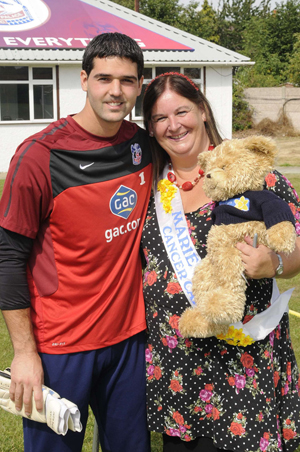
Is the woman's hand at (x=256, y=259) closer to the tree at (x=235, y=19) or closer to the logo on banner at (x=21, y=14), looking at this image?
the logo on banner at (x=21, y=14)

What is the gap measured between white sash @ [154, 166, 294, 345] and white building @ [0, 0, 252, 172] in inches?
534

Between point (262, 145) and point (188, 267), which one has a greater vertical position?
point (262, 145)

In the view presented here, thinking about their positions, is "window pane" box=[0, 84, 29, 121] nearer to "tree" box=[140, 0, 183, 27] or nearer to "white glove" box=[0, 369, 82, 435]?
"white glove" box=[0, 369, 82, 435]

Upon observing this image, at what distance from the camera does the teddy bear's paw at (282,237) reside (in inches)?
74.6

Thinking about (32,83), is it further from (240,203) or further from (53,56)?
(240,203)

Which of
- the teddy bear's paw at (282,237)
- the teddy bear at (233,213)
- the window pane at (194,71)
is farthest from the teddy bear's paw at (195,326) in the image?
the window pane at (194,71)

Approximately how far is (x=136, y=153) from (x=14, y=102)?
15214 mm

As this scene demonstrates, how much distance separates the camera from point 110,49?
2299 mm

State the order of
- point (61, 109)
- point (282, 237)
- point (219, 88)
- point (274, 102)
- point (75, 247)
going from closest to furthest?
point (282, 237) → point (75, 247) → point (61, 109) → point (219, 88) → point (274, 102)

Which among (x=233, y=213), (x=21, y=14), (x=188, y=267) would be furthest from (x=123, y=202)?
(x=21, y=14)

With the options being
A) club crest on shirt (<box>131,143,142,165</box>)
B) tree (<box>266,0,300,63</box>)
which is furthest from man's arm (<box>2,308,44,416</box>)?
tree (<box>266,0,300,63</box>)

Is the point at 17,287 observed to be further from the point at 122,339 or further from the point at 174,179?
the point at 174,179

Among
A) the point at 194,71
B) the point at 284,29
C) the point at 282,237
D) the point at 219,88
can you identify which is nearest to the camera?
the point at 282,237

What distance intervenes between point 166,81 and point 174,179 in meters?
0.51
